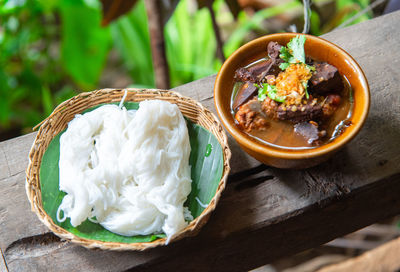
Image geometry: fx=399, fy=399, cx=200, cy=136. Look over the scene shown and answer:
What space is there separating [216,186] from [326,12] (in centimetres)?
323

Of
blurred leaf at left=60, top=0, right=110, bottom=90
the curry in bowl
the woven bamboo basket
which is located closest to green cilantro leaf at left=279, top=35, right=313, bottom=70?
the curry in bowl

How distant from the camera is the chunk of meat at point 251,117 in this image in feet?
5.62

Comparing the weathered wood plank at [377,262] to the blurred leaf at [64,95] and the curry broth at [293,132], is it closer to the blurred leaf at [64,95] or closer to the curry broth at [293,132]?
the curry broth at [293,132]

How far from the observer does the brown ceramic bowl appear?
1576 millimetres

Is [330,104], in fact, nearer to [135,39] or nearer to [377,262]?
[377,262]

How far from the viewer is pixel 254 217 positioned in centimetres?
176

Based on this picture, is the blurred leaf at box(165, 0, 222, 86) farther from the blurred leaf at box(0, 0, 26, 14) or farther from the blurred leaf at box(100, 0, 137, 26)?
the blurred leaf at box(0, 0, 26, 14)

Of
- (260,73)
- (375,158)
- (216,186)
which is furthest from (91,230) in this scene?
(375,158)

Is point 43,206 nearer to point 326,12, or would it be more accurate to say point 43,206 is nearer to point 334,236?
point 334,236

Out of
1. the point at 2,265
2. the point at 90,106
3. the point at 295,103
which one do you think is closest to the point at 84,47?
the point at 90,106

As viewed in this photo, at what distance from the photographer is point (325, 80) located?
1.65 meters

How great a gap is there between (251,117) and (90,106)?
0.84 m

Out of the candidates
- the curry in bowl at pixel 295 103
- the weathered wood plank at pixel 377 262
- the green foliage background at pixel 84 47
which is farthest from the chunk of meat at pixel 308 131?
the green foliage background at pixel 84 47

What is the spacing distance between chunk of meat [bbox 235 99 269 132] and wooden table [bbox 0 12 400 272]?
246 millimetres
